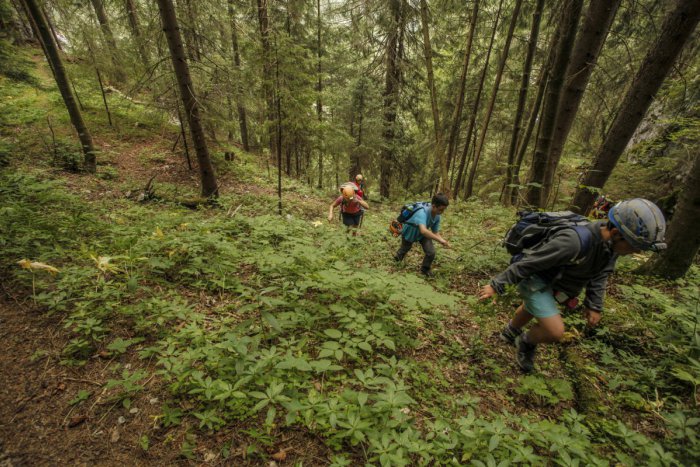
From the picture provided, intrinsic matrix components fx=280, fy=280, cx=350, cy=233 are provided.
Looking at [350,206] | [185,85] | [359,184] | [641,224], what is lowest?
[359,184]

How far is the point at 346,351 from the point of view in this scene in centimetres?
253

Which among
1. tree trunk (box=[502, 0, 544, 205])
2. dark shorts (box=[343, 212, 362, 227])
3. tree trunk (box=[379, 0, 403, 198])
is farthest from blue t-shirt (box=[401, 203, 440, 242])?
tree trunk (box=[379, 0, 403, 198])

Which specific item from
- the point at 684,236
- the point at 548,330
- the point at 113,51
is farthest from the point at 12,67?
the point at 684,236

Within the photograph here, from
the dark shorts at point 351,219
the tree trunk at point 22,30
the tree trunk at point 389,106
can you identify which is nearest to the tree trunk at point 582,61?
the dark shorts at point 351,219

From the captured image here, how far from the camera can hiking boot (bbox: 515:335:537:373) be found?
11.1 feet

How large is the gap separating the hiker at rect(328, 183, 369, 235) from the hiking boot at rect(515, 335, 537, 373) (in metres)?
4.20

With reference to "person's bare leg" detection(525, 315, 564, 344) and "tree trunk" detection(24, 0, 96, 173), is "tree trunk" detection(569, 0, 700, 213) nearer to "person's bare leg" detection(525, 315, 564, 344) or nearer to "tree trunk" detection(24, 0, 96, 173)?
"person's bare leg" detection(525, 315, 564, 344)

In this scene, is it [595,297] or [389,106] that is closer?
[595,297]

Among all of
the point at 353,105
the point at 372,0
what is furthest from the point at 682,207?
the point at 353,105

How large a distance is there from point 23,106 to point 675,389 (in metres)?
21.2

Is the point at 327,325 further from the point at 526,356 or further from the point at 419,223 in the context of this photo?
the point at 419,223

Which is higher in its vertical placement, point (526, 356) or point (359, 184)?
point (526, 356)

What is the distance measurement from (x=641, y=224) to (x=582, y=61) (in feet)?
13.7

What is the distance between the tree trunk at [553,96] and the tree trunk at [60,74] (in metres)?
11.7
